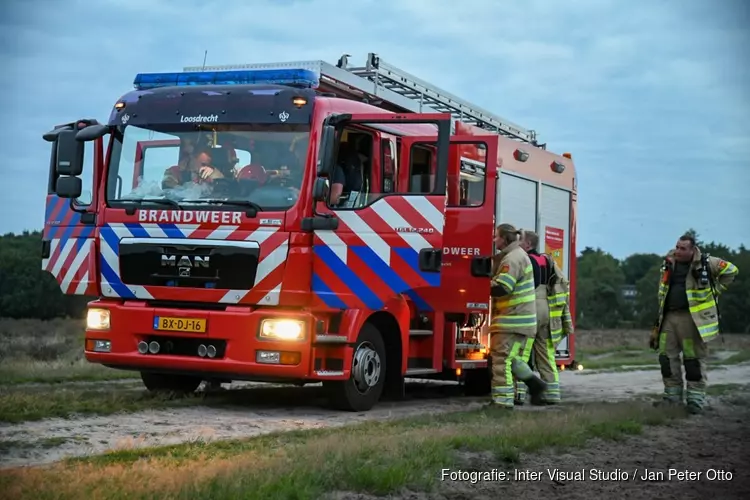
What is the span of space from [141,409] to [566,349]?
710 centimetres

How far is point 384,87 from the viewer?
39.6ft

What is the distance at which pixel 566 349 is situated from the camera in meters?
14.7

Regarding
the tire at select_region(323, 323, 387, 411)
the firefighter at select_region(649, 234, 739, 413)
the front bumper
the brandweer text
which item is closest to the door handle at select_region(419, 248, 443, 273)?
the tire at select_region(323, 323, 387, 411)

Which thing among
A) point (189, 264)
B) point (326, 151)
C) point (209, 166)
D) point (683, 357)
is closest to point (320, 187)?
point (326, 151)

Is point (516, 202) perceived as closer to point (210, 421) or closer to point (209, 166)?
point (209, 166)

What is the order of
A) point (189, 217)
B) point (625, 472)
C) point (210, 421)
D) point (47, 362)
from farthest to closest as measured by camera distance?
point (47, 362) → point (189, 217) → point (210, 421) → point (625, 472)

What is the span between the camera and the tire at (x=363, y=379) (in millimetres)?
10320

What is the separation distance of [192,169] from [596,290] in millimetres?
87851

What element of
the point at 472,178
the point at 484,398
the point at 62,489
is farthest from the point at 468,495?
the point at 484,398

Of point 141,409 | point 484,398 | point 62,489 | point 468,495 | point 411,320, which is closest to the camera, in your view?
point 62,489

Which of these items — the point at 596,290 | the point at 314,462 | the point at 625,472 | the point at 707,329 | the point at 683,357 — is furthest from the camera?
the point at 596,290

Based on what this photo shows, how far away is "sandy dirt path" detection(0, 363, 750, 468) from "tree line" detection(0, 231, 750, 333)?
149 inches

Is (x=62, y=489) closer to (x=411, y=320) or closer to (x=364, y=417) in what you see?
(x=364, y=417)

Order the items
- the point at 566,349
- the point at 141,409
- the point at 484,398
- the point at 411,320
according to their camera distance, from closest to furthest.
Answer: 1. the point at 141,409
2. the point at 411,320
3. the point at 484,398
4. the point at 566,349
